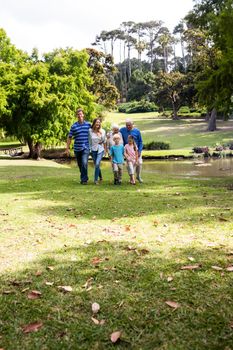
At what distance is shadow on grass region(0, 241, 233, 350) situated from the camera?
290 cm

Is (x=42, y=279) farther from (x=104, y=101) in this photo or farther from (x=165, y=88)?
(x=165, y=88)

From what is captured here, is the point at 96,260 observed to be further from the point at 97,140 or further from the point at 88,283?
the point at 97,140

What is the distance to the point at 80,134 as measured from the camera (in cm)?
1165

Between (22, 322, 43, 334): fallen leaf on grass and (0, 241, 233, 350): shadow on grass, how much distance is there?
0.04 metres

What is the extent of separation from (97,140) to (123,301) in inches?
339

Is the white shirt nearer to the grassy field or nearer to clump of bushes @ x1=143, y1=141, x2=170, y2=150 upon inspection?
the grassy field

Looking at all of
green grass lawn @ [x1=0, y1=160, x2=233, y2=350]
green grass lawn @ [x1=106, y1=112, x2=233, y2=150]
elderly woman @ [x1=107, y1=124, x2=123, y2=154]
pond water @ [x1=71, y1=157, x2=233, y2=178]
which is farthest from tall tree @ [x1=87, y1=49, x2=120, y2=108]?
green grass lawn @ [x1=0, y1=160, x2=233, y2=350]

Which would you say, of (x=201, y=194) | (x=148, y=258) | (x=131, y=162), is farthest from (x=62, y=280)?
(x=131, y=162)

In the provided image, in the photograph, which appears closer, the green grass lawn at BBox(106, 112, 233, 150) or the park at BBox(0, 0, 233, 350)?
the park at BBox(0, 0, 233, 350)

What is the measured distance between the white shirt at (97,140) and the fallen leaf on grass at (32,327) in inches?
349

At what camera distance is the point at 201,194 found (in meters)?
9.95

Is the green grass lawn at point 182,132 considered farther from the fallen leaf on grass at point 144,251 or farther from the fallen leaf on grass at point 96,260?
the fallen leaf on grass at point 96,260

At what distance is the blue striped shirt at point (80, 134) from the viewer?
11.6 metres

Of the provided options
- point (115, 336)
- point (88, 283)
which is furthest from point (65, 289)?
point (115, 336)
